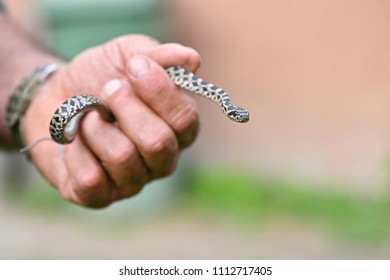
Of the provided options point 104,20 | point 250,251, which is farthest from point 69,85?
point 104,20

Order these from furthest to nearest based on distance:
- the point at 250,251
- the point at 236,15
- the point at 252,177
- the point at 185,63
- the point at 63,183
Result: 1. the point at 236,15
2. the point at 252,177
3. the point at 250,251
4. the point at 63,183
5. the point at 185,63

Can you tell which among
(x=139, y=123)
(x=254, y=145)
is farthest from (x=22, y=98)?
(x=254, y=145)

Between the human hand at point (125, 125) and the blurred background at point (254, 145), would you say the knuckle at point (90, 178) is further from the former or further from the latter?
the blurred background at point (254, 145)

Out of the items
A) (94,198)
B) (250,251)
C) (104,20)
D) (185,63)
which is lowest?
(94,198)

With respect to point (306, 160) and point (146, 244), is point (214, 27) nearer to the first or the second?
point (306, 160)

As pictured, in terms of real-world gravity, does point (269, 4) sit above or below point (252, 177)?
above

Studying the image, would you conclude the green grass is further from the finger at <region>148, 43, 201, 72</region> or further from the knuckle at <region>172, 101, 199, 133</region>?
the finger at <region>148, 43, 201, 72</region>

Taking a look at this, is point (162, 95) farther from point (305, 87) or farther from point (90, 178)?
point (305, 87)
